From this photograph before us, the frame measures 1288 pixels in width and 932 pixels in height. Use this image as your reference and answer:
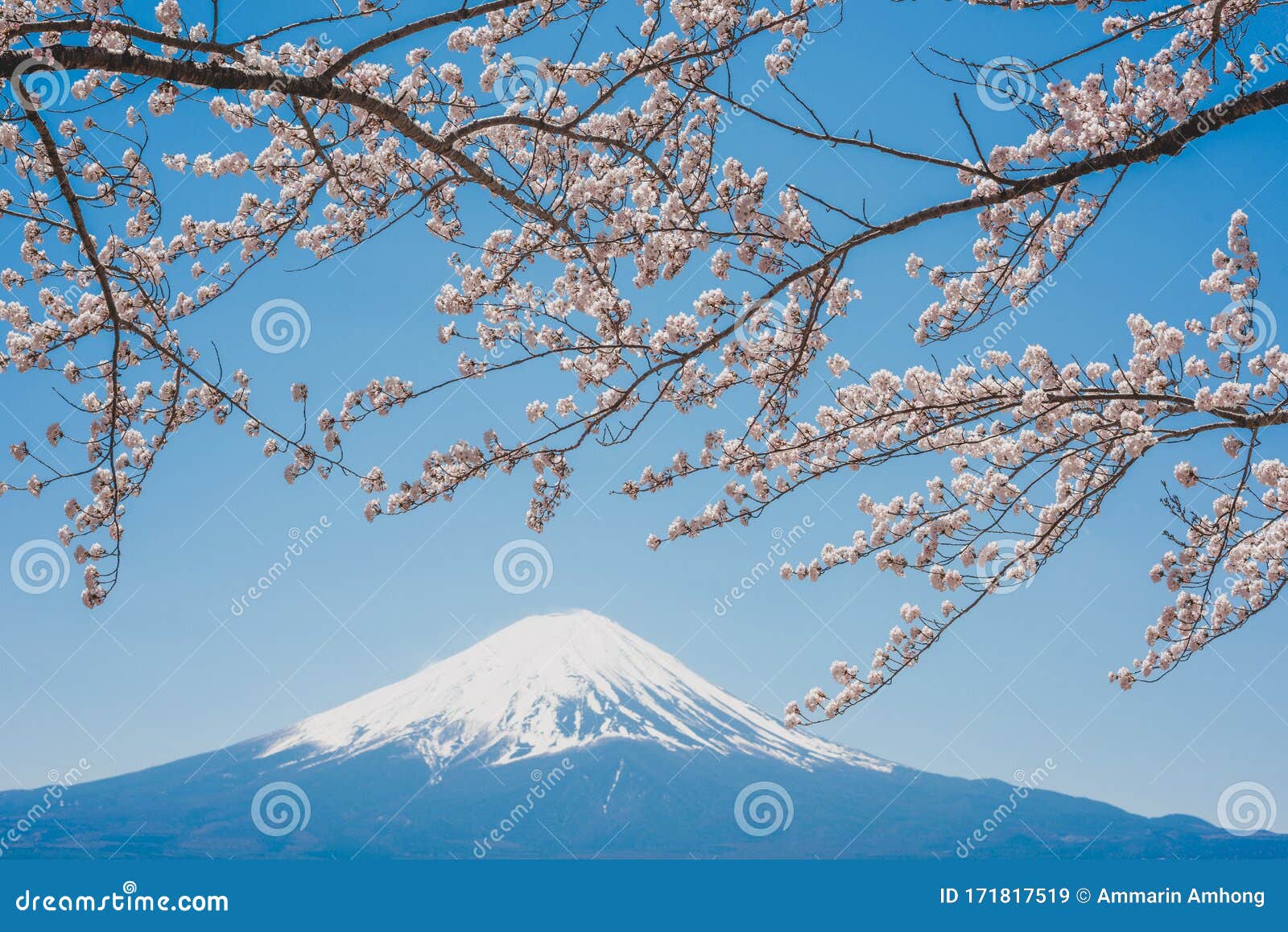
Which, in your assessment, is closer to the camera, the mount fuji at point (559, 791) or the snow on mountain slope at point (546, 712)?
the mount fuji at point (559, 791)

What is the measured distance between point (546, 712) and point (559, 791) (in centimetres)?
1927

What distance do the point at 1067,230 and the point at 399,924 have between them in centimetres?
7021

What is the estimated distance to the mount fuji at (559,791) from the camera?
135m

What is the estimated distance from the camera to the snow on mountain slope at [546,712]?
515 ft


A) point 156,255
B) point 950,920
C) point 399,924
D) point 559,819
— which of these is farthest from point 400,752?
point 156,255

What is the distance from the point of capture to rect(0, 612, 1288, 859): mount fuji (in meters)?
135

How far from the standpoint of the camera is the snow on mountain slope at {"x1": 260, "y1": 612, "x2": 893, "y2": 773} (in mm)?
156875

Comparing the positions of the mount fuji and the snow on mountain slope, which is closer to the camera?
the mount fuji

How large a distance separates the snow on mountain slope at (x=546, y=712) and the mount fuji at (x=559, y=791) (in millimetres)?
420

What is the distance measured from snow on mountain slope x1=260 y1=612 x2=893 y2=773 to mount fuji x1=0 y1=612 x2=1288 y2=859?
0.42 meters

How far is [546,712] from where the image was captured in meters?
166

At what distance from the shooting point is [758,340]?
5340mm

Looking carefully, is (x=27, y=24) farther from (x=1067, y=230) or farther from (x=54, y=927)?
(x=54, y=927)

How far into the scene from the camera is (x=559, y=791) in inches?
5851
